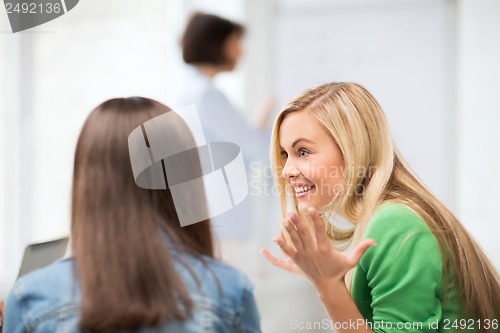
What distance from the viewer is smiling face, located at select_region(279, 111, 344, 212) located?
108 cm

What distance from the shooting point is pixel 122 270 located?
0.87m

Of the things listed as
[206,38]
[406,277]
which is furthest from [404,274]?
[206,38]

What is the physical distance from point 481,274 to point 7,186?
112 cm

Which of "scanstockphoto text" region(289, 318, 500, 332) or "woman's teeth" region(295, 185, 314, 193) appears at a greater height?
"woman's teeth" region(295, 185, 314, 193)

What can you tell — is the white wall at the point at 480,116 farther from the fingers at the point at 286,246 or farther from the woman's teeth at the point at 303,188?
the fingers at the point at 286,246

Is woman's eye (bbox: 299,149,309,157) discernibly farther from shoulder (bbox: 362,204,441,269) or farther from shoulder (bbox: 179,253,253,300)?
shoulder (bbox: 179,253,253,300)

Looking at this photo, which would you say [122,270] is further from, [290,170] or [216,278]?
[290,170]

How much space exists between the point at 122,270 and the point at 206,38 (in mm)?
667

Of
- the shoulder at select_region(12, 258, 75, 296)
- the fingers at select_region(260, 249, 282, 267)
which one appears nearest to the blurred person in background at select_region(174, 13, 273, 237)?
the fingers at select_region(260, 249, 282, 267)

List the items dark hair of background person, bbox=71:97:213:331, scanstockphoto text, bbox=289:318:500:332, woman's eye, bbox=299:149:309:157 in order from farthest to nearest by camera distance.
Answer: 1. woman's eye, bbox=299:149:309:157
2. scanstockphoto text, bbox=289:318:500:332
3. dark hair of background person, bbox=71:97:213:331

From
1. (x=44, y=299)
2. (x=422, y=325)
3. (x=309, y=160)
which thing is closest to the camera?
(x=44, y=299)

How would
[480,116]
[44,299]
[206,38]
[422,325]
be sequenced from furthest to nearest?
[206,38]
[480,116]
[422,325]
[44,299]

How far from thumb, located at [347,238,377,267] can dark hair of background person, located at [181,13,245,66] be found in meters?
0.60

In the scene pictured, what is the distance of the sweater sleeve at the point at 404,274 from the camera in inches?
39.1
